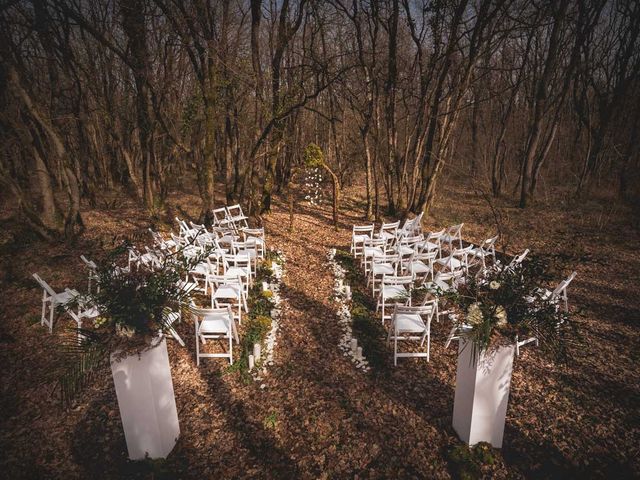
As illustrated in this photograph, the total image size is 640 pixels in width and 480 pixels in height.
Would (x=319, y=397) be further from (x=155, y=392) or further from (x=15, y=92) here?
(x=15, y=92)

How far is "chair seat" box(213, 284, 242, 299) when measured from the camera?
6.54 m

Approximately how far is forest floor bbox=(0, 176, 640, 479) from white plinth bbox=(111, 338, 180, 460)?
227 mm

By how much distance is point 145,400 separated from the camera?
3.62 metres

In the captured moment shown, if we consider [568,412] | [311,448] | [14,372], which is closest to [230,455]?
[311,448]

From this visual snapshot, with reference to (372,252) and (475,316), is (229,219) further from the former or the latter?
(475,316)

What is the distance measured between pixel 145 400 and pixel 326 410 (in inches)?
86.7

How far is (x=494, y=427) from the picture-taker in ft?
12.6

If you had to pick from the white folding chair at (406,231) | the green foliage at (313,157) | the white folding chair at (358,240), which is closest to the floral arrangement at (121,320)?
the white folding chair at (358,240)

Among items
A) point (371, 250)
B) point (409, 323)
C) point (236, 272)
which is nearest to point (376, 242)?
point (371, 250)

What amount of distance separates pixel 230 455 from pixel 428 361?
3210 millimetres

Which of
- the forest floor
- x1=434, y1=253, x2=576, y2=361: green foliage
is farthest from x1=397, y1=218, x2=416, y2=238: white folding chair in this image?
x1=434, y1=253, x2=576, y2=361: green foliage

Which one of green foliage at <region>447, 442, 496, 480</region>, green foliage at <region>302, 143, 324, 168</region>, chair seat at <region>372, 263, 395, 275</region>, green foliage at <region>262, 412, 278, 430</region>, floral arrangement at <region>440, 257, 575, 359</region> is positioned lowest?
green foliage at <region>262, 412, 278, 430</region>

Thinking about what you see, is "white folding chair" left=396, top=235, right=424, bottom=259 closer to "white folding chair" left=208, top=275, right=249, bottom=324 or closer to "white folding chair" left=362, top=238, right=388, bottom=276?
"white folding chair" left=362, top=238, right=388, bottom=276

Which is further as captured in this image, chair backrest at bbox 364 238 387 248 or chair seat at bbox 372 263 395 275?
chair backrest at bbox 364 238 387 248
